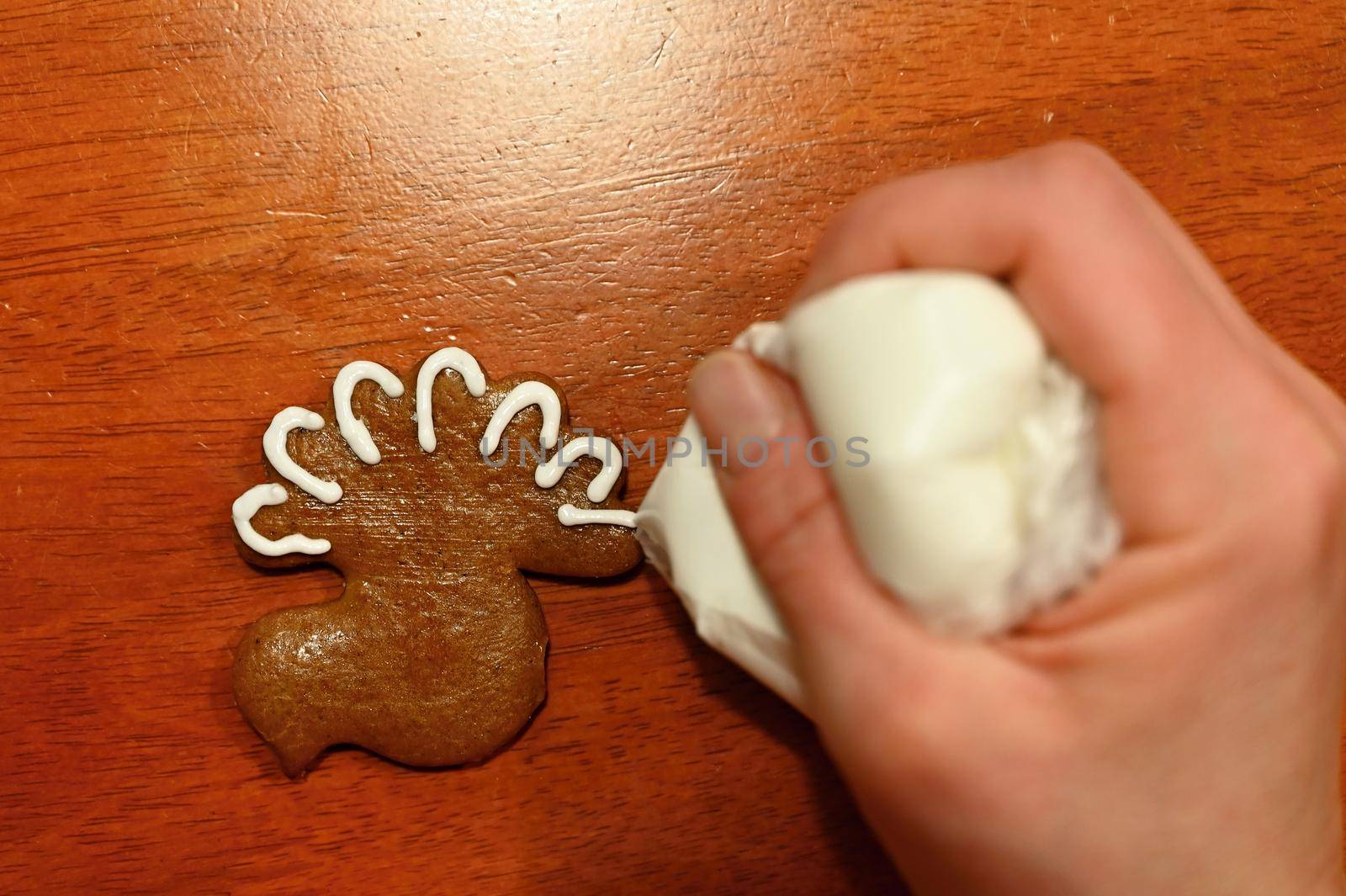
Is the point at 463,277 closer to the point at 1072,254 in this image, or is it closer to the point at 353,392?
the point at 353,392

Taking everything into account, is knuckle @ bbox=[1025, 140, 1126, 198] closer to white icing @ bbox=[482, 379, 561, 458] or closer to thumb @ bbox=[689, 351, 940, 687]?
thumb @ bbox=[689, 351, 940, 687]

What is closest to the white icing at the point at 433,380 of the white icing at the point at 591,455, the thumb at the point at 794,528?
the white icing at the point at 591,455

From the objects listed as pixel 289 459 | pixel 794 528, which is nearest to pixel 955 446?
pixel 794 528

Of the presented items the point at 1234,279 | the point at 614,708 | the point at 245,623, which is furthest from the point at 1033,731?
the point at 245,623

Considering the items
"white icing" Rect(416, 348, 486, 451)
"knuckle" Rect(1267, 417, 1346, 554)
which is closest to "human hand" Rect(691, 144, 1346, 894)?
"knuckle" Rect(1267, 417, 1346, 554)

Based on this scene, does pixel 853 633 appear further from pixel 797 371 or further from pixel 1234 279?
pixel 1234 279

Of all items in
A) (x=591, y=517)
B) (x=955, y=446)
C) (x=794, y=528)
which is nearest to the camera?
(x=955, y=446)
